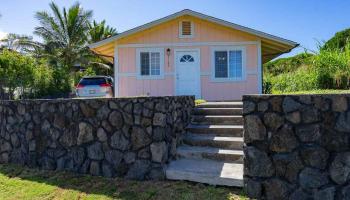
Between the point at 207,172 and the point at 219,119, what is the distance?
2483mm

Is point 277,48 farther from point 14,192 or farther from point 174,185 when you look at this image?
point 14,192

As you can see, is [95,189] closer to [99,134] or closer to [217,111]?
[99,134]

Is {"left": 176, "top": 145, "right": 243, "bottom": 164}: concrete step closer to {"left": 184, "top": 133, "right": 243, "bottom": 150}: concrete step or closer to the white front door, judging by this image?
{"left": 184, "top": 133, "right": 243, "bottom": 150}: concrete step

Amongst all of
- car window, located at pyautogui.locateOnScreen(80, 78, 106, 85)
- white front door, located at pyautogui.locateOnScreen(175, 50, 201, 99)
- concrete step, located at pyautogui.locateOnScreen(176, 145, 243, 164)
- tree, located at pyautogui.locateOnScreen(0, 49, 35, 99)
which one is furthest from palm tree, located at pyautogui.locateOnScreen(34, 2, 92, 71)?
concrete step, located at pyautogui.locateOnScreen(176, 145, 243, 164)

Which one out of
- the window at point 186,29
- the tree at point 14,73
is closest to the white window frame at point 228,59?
the window at point 186,29

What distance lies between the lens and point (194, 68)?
1323 centimetres

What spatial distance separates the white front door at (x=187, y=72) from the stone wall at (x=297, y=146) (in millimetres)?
8474

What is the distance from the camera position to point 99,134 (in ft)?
19.8

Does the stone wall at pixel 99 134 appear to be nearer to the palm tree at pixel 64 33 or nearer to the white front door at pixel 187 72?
the white front door at pixel 187 72

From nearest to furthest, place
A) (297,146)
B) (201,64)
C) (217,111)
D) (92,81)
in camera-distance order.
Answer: (297,146), (217,111), (201,64), (92,81)

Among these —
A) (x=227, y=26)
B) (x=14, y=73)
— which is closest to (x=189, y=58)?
(x=227, y=26)

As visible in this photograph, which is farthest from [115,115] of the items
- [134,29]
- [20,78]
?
[20,78]

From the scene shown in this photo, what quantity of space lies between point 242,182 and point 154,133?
1.75 m

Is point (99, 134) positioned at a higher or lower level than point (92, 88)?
lower
